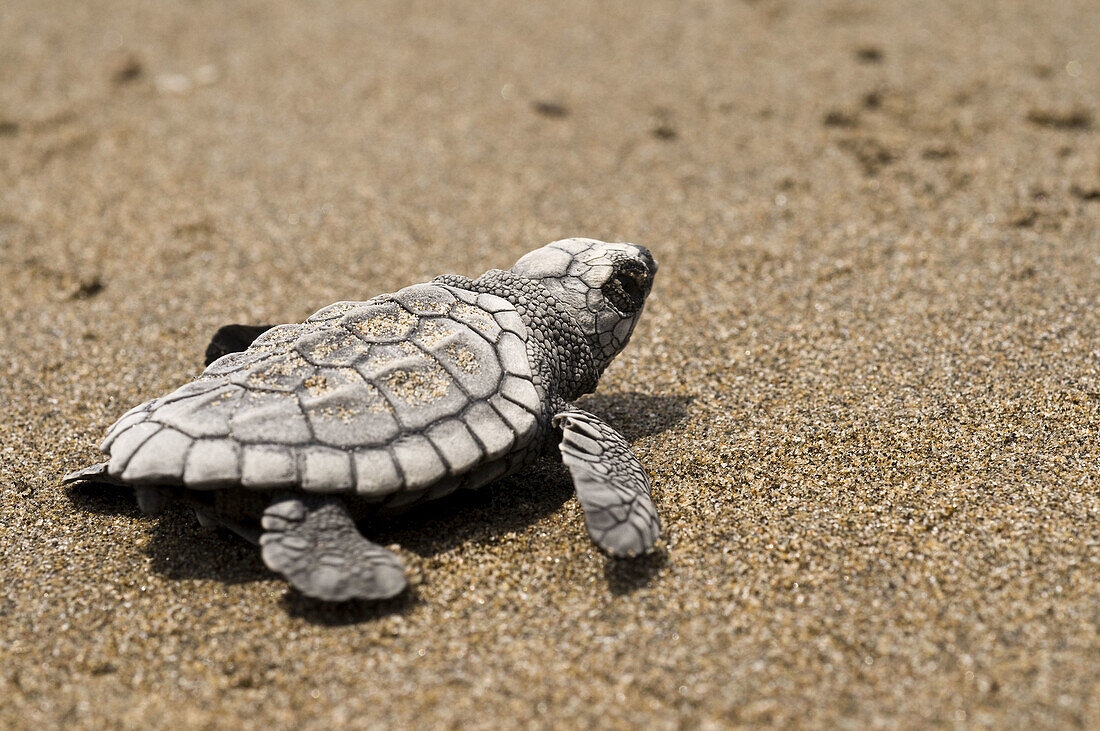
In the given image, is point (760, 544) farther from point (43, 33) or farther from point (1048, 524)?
point (43, 33)

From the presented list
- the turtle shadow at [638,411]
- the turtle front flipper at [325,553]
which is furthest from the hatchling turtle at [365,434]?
the turtle shadow at [638,411]

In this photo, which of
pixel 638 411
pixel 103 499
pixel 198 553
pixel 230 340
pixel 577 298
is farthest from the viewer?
pixel 638 411

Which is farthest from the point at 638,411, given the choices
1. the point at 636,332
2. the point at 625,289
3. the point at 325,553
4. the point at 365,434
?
the point at 325,553

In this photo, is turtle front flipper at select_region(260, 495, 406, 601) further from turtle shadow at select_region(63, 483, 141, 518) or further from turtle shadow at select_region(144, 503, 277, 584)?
turtle shadow at select_region(63, 483, 141, 518)

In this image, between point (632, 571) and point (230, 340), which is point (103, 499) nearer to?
point (230, 340)

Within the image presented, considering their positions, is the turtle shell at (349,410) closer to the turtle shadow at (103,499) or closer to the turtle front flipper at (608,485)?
the turtle front flipper at (608,485)

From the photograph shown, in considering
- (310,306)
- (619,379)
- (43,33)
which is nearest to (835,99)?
(619,379)

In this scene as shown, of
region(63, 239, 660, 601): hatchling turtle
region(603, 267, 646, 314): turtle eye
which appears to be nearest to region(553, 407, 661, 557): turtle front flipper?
region(63, 239, 660, 601): hatchling turtle
